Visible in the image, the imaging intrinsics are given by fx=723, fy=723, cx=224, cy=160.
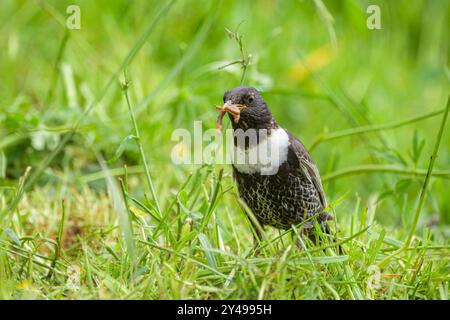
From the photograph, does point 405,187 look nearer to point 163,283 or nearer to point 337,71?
point 163,283

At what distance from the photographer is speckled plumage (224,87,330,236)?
274 centimetres

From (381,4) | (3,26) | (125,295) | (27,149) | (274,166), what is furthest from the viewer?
(381,4)

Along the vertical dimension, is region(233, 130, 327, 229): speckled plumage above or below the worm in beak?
below

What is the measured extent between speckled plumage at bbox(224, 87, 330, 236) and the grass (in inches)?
3.4

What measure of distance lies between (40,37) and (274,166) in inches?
114

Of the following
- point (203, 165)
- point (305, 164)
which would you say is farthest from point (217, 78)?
point (203, 165)

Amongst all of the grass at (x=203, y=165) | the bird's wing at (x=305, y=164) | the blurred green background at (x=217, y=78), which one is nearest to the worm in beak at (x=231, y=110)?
the grass at (x=203, y=165)

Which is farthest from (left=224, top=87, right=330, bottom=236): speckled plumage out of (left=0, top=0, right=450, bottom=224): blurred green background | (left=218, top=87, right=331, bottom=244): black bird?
(left=0, top=0, right=450, bottom=224): blurred green background

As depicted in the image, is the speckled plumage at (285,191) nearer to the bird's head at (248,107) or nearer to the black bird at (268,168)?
the black bird at (268,168)

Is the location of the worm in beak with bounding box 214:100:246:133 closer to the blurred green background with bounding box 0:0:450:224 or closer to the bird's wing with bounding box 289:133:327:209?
the bird's wing with bounding box 289:133:327:209

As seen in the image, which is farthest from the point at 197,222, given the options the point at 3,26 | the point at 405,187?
the point at 3,26

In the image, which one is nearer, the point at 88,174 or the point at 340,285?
the point at 340,285

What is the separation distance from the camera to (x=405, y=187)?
3.29 metres

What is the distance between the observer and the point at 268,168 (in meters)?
2.74
